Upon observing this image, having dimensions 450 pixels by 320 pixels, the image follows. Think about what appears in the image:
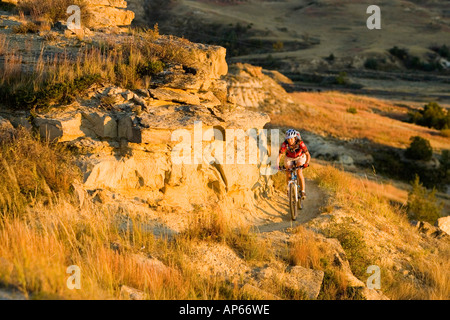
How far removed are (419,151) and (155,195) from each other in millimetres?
24419

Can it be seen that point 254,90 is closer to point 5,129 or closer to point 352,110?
point 352,110

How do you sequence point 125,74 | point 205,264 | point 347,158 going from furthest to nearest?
1. point 347,158
2. point 125,74
3. point 205,264

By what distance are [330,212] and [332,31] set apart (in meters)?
100

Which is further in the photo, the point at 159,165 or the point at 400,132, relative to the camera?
the point at 400,132

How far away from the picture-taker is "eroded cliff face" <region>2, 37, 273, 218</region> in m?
8.76

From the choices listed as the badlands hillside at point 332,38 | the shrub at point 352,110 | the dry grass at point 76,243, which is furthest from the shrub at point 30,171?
the badlands hillside at point 332,38

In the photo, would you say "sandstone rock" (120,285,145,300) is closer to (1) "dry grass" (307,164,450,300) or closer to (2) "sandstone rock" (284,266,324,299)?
(2) "sandstone rock" (284,266,324,299)

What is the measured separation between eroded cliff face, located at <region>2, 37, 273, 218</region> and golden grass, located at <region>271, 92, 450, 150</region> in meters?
22.8

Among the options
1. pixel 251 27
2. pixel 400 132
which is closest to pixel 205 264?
pixel 400 132

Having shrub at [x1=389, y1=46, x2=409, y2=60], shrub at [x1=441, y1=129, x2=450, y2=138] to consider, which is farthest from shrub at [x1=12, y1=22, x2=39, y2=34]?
shrub at [x1=389, y1=46, x2=409, y2=60]

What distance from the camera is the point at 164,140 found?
30.2 feet

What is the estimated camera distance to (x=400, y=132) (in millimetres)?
33938

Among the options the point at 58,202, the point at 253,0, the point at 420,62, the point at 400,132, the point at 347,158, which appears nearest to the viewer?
the point at 58,202

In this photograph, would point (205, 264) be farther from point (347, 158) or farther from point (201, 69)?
point (347, 158)
